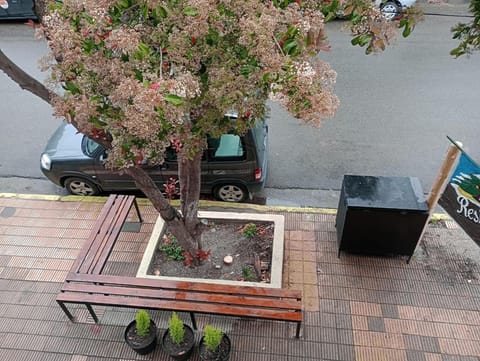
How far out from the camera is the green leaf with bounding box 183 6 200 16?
2.66m

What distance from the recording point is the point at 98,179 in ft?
21.6

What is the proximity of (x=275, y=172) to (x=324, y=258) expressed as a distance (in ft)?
7.87

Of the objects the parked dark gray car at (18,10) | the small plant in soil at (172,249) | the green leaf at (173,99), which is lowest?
the small plant in soil at (172,249)

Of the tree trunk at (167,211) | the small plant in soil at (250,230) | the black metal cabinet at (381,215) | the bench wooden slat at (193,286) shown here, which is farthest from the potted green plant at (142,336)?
the black metal cabinet at (381,215)

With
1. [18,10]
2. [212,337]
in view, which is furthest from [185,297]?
[18,10]

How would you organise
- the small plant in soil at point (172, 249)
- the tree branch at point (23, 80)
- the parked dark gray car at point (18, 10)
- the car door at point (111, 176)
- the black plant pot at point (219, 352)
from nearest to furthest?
1. the tree branch at point (23, 80)
2. the black plant pot at point (219, 352)
3. the small plant in soil at point (172, 249)
4. the car door at point (111, 176)
5. the parked dark gray car at point (18, 10)

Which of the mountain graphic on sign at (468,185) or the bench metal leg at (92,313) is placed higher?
the mountain graphic on sign at (468,185)

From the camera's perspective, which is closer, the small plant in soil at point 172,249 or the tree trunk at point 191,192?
the tree trunk at point 191,192

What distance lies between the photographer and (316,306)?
492 centimetres

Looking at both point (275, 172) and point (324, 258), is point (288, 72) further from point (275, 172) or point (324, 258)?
point (275, 172)

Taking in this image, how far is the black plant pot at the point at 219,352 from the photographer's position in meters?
4.27

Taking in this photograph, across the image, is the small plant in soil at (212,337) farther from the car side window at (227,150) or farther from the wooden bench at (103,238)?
the car side window at (227,150)

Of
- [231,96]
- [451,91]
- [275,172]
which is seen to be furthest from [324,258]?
[451,91]

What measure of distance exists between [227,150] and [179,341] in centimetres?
298
